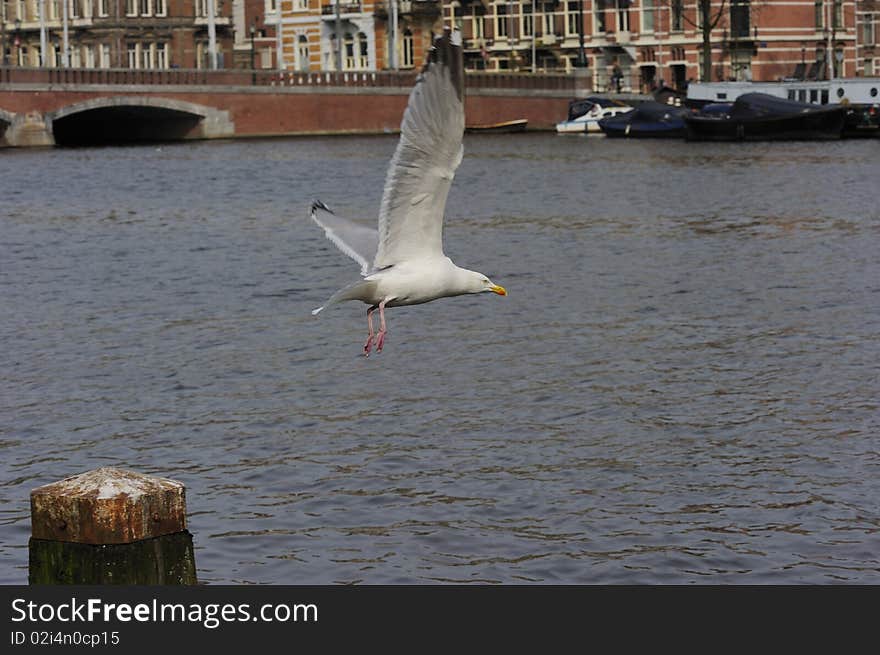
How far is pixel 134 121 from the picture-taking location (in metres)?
76.5

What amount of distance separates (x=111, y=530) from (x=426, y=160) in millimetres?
3468

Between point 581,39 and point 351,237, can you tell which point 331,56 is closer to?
point 581,39

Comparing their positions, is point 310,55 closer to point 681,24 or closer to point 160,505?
point 681,24

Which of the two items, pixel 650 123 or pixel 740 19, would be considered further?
pixel 740 19

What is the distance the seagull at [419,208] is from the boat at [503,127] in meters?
62.5

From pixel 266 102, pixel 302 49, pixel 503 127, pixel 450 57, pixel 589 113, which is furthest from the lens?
pixel 302 49

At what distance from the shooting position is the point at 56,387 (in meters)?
17.0

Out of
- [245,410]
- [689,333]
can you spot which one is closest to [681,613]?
[245,410]

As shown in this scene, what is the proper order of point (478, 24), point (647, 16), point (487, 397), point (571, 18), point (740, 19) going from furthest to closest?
point (478, 24), point (571, 18), point (647, 16), point (740, 19), point (487, 397)

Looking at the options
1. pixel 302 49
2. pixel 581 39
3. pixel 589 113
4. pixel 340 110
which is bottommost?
pixel 589 113

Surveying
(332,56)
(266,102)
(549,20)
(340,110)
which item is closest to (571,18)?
(549,20)

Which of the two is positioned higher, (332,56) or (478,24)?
(478,24)

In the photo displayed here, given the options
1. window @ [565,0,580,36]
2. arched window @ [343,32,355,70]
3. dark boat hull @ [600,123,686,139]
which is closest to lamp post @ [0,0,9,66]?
arched window @ [343,32,355,70]

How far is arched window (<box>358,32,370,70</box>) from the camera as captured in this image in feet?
294
